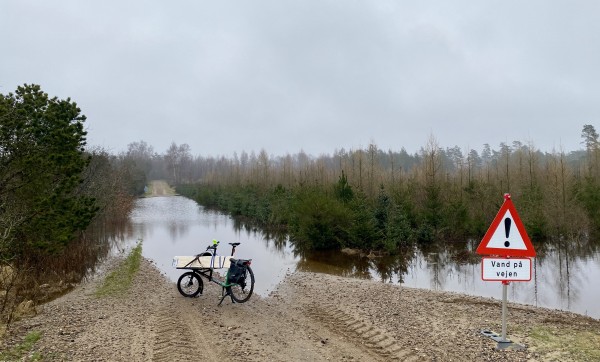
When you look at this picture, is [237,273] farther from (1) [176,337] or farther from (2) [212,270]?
(1) [176,337]

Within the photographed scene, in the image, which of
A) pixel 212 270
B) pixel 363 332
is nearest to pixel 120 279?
pixel 212 270

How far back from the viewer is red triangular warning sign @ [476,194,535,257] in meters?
5.36

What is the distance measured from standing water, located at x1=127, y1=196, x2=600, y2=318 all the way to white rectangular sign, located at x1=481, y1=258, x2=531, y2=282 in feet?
17.3

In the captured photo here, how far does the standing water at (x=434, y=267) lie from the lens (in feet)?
36.7

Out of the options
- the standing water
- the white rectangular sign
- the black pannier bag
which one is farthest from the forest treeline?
the white rectangular sign

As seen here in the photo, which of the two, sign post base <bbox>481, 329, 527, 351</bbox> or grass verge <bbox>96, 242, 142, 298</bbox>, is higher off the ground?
sign post base <bbox>481, 329, 527, 351</bbox>

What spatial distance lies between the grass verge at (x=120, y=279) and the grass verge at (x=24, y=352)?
348cm

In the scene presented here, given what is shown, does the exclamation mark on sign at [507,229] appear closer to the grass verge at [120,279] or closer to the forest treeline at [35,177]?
the grass verge at [120,279]

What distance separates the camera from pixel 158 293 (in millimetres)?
9664

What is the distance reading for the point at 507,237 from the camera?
5406 millimetres

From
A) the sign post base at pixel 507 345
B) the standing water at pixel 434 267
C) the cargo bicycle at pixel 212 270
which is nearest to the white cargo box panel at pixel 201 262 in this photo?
the cargo bicycle at pixel 212 270

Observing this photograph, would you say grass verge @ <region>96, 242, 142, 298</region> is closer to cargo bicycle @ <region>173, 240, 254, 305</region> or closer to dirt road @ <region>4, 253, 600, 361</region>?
dirt road @ <region>4, 253, 600, 361</region>

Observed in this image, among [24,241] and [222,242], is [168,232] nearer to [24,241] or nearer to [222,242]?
[222,242]

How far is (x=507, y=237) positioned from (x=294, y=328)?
3515 mm
